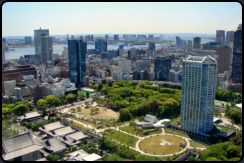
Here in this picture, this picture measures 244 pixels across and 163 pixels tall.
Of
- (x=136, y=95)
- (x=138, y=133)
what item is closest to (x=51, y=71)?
(x=136, y=95)

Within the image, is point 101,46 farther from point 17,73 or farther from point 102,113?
point 102,113

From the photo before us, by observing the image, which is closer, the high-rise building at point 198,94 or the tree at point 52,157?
the tree at point 52,157

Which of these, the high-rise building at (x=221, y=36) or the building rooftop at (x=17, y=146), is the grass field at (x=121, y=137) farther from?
the high-rise building at (x=221, y=36)

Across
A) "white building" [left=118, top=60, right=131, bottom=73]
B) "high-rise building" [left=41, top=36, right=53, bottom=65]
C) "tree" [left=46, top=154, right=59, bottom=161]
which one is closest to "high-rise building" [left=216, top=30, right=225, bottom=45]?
"white building" [left=118, top=60, right=131, bottom=73]

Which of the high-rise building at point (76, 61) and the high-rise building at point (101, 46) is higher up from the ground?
the high-rise building at point (101, 46)

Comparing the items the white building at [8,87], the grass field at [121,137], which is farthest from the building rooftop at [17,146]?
the white building at [8,87]

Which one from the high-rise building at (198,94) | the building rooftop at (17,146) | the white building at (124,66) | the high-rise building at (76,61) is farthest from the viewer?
the white building at (124,66)

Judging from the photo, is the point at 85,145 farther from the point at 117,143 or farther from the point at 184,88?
the point at 184,88
